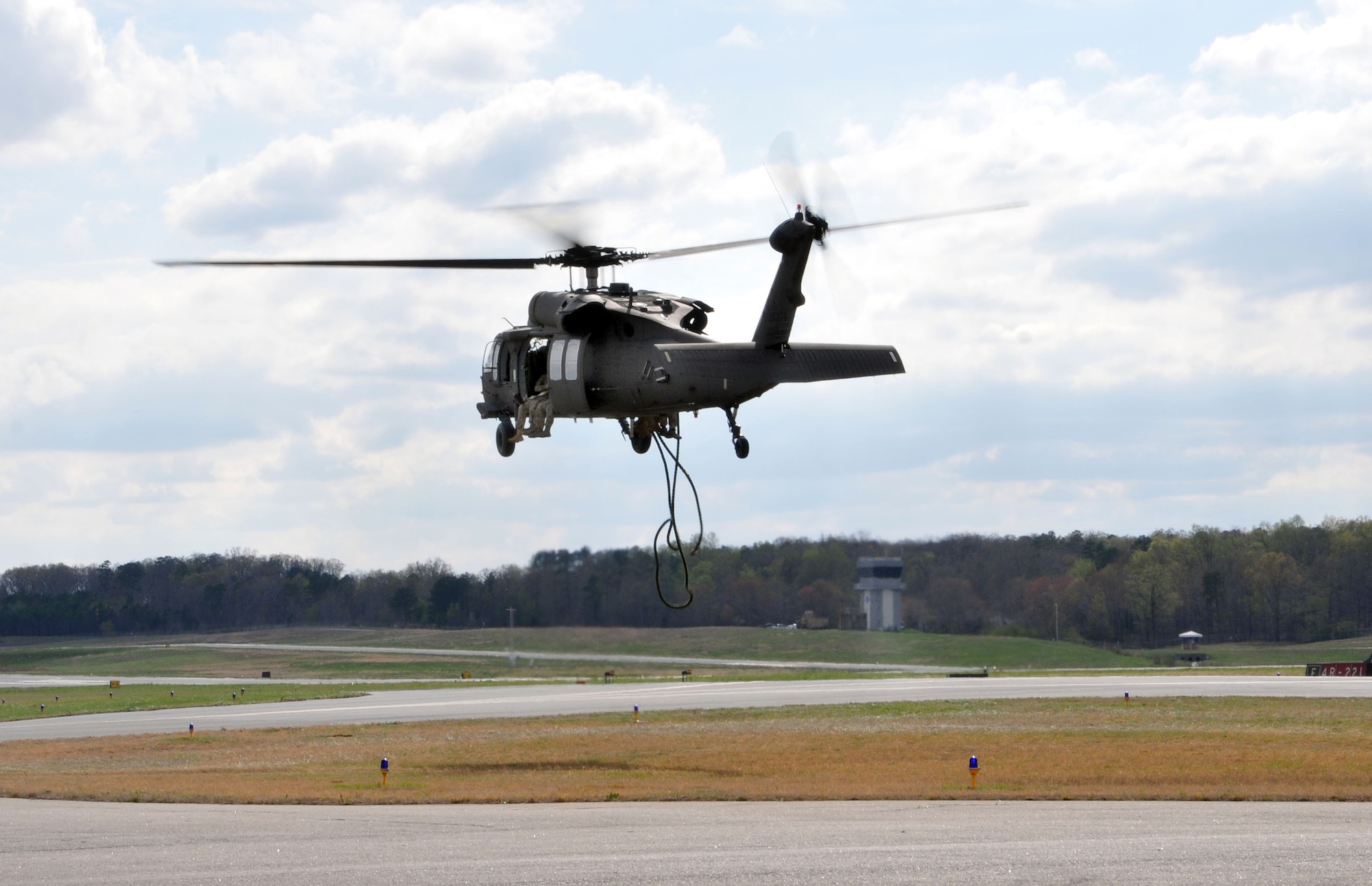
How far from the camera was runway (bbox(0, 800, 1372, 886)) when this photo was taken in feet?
59.4

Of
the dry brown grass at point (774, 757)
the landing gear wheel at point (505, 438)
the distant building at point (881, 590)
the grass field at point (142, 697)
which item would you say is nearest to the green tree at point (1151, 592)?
the distant building at point (881, 590)

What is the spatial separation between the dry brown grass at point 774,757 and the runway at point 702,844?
10.3ft

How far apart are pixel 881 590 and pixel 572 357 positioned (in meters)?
95.3

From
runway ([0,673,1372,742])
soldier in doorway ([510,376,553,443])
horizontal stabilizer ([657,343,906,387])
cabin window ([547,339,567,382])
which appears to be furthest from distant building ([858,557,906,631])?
horizontal stabilizer ([657,343,906,387])

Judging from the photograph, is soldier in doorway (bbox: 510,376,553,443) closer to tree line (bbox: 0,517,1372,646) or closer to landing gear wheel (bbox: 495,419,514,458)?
landing gear wheel (bbox: 495,419,514,458)

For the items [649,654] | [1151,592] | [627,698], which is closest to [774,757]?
[627,698]

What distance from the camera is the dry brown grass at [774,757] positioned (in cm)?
3123

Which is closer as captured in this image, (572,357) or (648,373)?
(648,373)

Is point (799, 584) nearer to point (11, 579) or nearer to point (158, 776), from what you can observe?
point (158, 776)

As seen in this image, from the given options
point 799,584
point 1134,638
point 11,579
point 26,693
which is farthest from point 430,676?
point 11,579

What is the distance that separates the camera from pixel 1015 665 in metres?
107

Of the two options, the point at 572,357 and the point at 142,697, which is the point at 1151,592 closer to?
the point at 142,697

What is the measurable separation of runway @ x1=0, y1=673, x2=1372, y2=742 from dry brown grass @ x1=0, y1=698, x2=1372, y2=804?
4.33 metres

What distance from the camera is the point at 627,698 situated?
6600 cm
